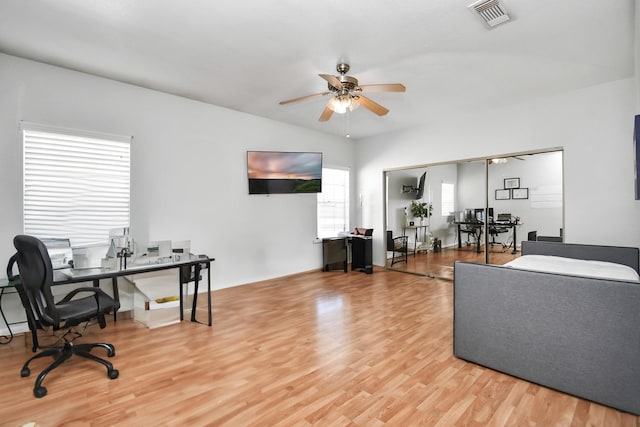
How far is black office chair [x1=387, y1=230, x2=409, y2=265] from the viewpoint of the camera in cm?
616

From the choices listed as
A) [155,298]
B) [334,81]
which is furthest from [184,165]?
[334,81]

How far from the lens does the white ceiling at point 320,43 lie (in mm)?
2404

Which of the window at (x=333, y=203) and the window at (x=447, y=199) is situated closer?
the window at (x=447, y=199)

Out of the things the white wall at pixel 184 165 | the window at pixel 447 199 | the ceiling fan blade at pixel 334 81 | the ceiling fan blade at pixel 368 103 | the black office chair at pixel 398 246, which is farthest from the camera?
the black office chair at pixel 398 246

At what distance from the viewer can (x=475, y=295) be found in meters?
2.39

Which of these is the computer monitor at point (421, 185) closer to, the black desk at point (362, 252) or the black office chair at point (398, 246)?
the black office chair at point (398, 246)

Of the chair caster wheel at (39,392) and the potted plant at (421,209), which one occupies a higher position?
the potted plant at (421,209)

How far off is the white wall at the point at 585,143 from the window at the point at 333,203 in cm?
254

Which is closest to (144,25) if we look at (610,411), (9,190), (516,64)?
(9,190)

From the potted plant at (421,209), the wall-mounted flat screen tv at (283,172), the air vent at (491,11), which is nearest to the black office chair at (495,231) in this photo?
the potted plant at (421,209)

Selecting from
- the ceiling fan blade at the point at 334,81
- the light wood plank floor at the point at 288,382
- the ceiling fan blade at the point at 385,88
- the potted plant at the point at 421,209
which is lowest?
the light wood plank floor at the point at 288,382

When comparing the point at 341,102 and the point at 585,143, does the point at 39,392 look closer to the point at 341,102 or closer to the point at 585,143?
the point at 341,102

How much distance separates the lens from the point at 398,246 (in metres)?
6.21

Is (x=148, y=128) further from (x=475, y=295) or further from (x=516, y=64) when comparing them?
(x=516, y=64)
